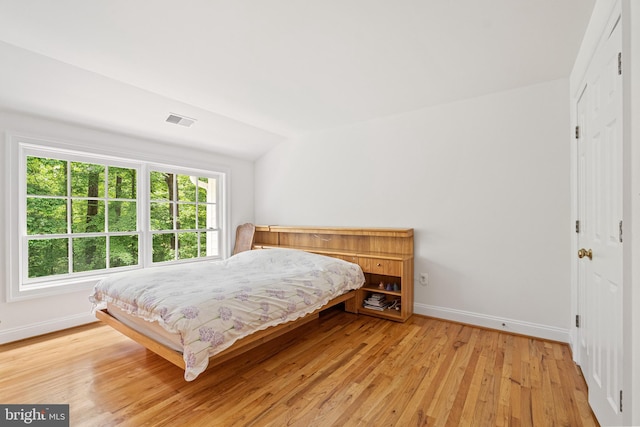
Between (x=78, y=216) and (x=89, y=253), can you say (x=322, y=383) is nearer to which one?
(x=89, y=253)

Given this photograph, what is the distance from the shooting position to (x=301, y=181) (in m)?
4.45

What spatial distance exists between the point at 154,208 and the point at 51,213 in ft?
3.32

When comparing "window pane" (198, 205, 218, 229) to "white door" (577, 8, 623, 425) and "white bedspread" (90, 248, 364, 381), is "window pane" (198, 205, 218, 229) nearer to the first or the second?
"white bedspread" (90, 248, 364, 381)

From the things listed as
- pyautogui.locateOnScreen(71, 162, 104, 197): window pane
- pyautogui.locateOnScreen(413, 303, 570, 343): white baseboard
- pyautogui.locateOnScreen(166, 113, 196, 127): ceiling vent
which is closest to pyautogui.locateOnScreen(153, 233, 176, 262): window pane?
pyautogui.locateOnScreen(71, 162, 104, 197): window pane

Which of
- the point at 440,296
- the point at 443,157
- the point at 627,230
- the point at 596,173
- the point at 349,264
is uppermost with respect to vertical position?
the point at 443,157

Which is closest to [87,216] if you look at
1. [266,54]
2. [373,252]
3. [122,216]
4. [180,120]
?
[122,216]

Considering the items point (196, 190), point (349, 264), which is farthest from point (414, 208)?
point (196, 190)

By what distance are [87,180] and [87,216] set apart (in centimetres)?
40

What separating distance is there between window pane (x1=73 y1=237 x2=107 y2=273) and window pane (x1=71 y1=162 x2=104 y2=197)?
1.67 feet

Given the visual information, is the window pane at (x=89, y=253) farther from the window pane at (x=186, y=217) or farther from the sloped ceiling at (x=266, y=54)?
the sloped ceiling at (x=266, y=54)

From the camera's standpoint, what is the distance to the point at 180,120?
3.45m

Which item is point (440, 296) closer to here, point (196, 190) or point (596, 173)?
point (596, 173)

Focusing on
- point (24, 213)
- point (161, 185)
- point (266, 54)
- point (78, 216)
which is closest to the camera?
point (266, 54)

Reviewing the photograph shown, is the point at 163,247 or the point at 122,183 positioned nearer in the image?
the point at 122,183
